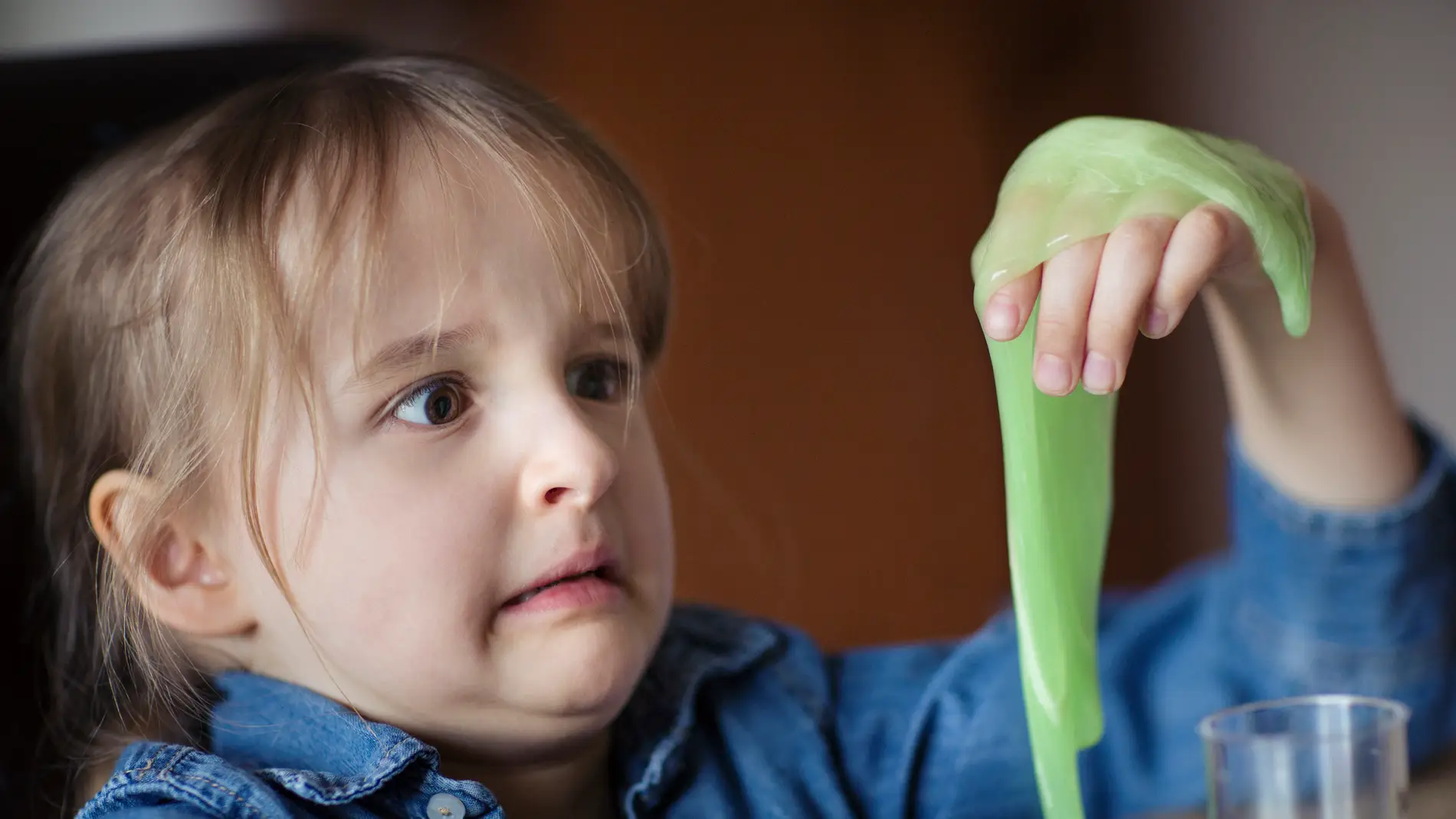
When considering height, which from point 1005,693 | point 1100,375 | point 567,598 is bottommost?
point 1005,693

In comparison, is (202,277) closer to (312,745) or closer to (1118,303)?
(312,745)

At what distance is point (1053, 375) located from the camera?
503mm

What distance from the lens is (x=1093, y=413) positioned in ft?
1.96

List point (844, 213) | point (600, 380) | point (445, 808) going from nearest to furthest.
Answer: point (445, 808)
point (600, 380)
point (844, 213)

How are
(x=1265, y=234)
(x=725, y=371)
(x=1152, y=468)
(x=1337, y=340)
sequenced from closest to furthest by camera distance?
(x=1265, y=234)
(x=1337, y=340)
(x=725, y=371)
(x=1152, y=468)

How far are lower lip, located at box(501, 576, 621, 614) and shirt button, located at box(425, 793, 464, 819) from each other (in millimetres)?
87

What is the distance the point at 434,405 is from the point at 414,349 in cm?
3

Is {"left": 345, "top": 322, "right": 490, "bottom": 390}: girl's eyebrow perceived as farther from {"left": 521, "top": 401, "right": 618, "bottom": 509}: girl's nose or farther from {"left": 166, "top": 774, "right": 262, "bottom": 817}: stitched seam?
{"left": 166, "top": 774, "right": 262, "bottom": 817}: stitched seam

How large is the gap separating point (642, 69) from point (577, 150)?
1050 millimetres

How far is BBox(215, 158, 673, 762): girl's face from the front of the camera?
618 mm

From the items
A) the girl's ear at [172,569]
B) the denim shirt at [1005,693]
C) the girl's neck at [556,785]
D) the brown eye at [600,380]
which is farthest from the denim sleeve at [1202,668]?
the girl's ear at [172,569]

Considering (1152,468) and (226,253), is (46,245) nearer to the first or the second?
(226,253)

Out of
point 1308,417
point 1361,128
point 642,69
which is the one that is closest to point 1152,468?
point 1361,128

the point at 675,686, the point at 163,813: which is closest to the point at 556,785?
the point at 675,686
